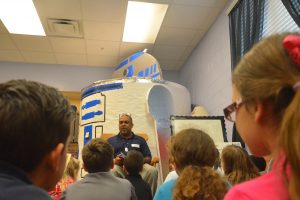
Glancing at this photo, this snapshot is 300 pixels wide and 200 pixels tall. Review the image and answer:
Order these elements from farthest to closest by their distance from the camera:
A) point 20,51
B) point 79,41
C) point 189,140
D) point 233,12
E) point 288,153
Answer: point 20,51 → point 79,41 → point 233,12 → point 189,140 → point 288,153

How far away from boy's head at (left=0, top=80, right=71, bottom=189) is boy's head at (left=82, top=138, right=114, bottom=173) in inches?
46.7

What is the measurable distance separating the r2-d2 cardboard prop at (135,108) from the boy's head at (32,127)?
3.26 meters

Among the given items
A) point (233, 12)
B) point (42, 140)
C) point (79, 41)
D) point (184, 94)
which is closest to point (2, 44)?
point (79, 41)

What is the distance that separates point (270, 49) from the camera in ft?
2.31

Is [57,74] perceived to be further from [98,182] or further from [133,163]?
[98,182]

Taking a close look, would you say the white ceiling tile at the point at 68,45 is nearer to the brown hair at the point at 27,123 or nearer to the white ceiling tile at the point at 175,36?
the white ceiling tile at the point at 175,36

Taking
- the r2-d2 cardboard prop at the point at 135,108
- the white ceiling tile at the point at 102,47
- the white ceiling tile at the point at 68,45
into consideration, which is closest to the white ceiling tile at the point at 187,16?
the r2-d2 cardboard prop at the point at 135,108

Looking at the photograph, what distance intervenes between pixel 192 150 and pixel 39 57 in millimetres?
5325

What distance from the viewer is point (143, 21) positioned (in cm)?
481

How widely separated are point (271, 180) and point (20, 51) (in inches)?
233

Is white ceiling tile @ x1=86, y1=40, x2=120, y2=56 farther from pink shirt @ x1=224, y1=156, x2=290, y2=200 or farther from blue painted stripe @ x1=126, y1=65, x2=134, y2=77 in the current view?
pink shirt @ x1=224, y1=156, x2=290, y2=200

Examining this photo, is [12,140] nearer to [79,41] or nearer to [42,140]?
[42,140]

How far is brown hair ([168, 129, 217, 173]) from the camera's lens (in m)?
1.41

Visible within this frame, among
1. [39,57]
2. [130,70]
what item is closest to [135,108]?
[130,70]
